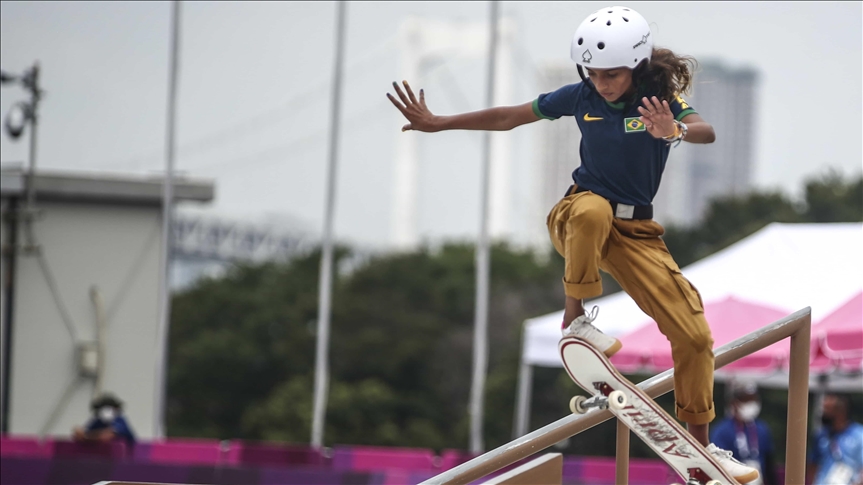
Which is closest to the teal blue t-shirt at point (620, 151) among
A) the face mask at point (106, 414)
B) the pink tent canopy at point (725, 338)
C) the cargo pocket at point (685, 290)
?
the cargo pocket at point (685, 290)

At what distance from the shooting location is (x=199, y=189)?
64.4 feet

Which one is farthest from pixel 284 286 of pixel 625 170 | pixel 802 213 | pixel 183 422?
pixel 625 170

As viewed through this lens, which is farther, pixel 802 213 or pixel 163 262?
pixel 802 213

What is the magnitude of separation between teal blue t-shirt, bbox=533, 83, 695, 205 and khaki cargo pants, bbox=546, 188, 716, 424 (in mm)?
77

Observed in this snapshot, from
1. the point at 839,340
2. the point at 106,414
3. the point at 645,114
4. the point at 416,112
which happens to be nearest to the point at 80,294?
the point at 106,414

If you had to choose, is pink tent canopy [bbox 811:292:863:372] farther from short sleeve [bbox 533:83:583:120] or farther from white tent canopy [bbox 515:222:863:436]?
short sleeve [bbox 533:83:583:120]

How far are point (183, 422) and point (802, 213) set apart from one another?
31960 millimetres

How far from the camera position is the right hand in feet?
13.8

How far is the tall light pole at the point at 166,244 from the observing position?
51.3ft

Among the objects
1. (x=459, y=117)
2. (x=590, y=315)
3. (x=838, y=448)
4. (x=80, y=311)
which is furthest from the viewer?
(x=80, y=311)

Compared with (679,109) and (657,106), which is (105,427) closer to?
(679,109)

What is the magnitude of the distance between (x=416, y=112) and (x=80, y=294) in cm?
1526

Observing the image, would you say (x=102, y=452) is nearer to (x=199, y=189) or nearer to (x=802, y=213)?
(x=199, y=189)

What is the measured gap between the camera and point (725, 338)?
9.75m
